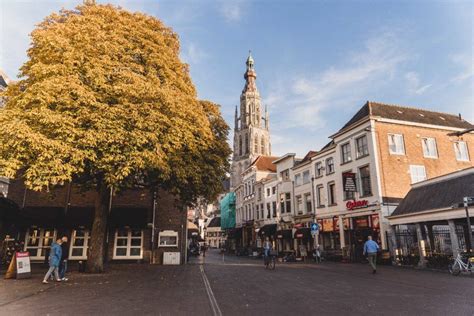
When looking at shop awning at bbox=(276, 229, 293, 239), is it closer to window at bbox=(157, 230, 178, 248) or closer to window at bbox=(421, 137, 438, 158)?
window at bbox=(157, 230, 178, 248)

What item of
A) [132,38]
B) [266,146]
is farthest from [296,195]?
[266,146]

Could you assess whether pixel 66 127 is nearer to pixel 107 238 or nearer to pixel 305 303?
pixel 305 303

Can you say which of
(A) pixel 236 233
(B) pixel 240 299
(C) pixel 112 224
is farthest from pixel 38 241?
(A) pixel 236 233

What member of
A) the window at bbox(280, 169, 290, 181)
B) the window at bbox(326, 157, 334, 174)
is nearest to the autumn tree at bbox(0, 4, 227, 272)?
the window at bbox(326, 157, 334, 174)

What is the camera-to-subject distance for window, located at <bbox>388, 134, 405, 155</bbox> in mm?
26641

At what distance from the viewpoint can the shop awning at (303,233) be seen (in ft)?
109

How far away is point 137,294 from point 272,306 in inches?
172

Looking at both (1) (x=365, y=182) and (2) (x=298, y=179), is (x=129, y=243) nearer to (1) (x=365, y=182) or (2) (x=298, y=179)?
(1) (x=365, y=182)

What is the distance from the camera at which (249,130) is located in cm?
9438

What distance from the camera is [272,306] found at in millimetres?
7938

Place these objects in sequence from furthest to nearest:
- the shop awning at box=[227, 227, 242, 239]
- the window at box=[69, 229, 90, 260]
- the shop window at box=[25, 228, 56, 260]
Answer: the shop awning at box=[227, 227, 242, 239] < the window at box=[69, 229, 90, 260] < the shop window at box=[25, 228, 56, 260]

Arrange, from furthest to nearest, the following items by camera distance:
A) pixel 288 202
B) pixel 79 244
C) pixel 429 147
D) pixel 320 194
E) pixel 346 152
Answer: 1. pixel 288 202
2. pixel 320 194
3. pixel 346 152
4. pixel 429 147
5. pixel 79 244

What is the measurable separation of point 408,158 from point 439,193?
729 centimetres

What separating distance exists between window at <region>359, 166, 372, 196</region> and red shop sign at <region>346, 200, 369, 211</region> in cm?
72
